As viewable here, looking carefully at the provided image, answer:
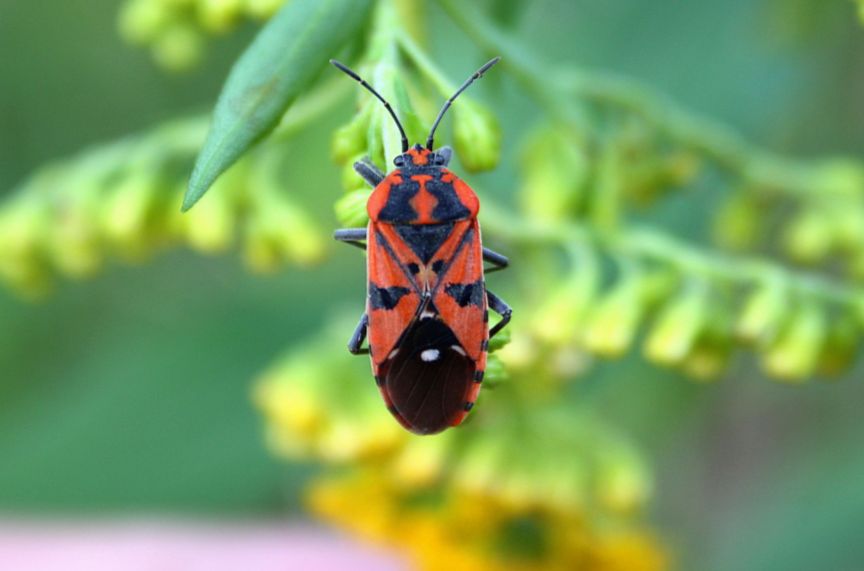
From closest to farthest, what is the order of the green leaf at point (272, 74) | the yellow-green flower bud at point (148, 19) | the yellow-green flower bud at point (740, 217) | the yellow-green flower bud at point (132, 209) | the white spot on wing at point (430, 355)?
the green leaf at point (272, 74) < the white spot on wing at point (430, 355) < the yellow-green flower bud at point (132, 209) < the yellow-green flower bud at point (148, 19) < the yellow-green flower bud at point (740, 217)

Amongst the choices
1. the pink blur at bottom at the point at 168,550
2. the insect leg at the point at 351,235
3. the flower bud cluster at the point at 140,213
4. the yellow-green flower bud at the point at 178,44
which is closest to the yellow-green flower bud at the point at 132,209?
the flower bud cluster at the point at 140,213

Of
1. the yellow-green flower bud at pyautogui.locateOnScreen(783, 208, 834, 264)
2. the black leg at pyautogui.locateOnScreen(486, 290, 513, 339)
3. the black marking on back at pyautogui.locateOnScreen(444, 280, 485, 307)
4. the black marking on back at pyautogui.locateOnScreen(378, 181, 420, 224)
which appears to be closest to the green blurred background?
the yellow-green flower bud at pyautogui.locateOnScreen(783, 208, 834, 264)

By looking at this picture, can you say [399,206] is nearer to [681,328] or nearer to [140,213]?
[681,328]

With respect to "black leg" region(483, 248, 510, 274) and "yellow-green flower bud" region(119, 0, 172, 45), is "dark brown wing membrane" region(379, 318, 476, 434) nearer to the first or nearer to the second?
"black leg" region(483, 248, 510, 274)

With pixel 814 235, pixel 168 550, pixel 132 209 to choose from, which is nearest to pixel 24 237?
pixel 132 209

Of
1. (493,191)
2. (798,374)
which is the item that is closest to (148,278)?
(493,191)

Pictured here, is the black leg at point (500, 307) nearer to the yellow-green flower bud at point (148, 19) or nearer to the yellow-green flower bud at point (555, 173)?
the yellow-green flower bud at point (555, 173)

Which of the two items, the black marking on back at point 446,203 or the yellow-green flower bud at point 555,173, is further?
the yellow-green flower bud at point 555,173
